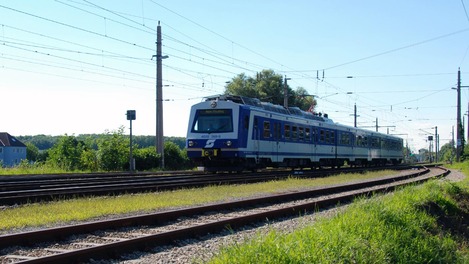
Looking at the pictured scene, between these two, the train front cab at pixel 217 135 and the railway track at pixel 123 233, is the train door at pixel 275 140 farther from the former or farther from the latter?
the railway track at pixel 123 233

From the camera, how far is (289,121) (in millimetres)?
27281

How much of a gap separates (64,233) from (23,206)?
4396 mm

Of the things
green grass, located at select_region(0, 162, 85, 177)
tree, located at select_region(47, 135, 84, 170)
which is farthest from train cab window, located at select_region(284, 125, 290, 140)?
tree, located at select_region(47, 135, 84, 170)

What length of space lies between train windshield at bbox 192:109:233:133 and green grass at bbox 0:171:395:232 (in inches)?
248

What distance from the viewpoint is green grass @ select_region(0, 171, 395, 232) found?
9306 millimetres

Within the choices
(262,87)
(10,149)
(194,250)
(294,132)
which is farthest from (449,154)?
(194,250)

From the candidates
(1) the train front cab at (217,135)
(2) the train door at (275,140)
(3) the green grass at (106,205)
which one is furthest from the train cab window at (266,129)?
(3) the green grass at (106,205)

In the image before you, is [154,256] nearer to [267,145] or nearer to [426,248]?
[426,248]

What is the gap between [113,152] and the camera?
31.1 meters

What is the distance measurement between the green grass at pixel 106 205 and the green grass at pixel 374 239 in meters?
4.18

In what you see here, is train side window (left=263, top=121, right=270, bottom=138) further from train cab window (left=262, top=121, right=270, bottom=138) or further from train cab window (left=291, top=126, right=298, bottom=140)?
train cab window (left=291, top=126, right=298, bottom=140)

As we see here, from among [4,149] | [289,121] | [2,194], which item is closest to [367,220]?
[2,194]

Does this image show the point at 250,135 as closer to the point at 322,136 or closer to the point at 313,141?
the point at 313,141

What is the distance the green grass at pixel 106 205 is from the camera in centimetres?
931
